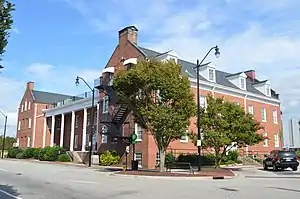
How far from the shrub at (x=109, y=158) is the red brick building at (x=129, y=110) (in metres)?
0.67

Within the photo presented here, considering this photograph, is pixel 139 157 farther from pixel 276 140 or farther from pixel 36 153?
pixel 276 140

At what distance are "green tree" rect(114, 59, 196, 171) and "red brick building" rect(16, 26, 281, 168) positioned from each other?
422 centimetres

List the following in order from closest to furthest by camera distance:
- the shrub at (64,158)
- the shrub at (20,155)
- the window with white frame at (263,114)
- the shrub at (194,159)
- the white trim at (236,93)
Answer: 1. the shrub at (194,159)
2. the white trim at (236,93)
3. the shrub at (64,158)
4. the window with white frame at (263,114)
5. the shrub at (20,155)

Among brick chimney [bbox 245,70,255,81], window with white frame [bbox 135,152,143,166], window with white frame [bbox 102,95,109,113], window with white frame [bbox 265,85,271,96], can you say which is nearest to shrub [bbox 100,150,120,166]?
window with white frame [bbox 135,152,143,166]

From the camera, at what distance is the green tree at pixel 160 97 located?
25.2m

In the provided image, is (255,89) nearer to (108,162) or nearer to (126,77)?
(108,162)

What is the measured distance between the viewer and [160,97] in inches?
1027

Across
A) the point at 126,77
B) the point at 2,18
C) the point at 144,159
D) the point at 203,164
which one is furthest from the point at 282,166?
the point at 2,18

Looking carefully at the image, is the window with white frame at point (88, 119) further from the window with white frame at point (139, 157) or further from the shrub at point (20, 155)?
the window with white frame at point (139, 157)

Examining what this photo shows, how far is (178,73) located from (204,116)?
5757mm

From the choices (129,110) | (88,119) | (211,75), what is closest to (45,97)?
(88,119)

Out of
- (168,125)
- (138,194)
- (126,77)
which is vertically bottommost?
(138,194)

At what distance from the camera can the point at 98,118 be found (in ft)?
142

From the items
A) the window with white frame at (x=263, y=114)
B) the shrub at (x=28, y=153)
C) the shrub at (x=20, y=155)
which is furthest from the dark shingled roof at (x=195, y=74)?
the shrub at (x=20, y=155)
